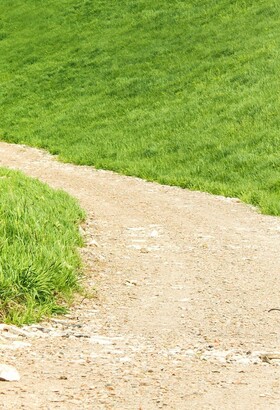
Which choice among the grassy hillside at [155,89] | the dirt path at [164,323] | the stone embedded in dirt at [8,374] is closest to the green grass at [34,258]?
the dirt path at [164,323]

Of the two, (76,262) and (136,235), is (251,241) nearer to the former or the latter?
(136,235)

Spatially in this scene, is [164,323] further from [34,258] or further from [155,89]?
[155,89]

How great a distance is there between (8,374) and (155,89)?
23747 millimetres

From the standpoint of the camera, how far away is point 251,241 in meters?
14.3

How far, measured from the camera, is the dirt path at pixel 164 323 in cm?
699

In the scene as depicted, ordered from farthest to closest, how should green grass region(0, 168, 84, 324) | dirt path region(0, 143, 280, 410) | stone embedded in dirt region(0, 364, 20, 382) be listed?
1. green grass region(0, 168, 84, 324)
2. stone embedded in dirt region(0, 364, 20, 382)
3. dirt path region(0, 143, 280, 410)

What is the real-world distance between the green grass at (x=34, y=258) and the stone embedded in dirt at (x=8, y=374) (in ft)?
6.41

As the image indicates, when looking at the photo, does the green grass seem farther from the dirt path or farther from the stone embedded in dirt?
the stone embedded in dirt

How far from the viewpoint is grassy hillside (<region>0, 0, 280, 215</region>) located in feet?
72.7

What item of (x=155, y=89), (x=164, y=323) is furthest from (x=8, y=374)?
(x=155, y=89)

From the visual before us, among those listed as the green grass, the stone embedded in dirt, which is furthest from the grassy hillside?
the stone embedded in dirt

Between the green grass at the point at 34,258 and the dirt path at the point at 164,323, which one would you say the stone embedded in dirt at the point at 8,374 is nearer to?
the dirt path at the point at 164,323

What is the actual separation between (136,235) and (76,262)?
9.58ft

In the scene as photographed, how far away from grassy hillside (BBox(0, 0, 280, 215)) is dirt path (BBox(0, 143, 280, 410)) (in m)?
3.32
